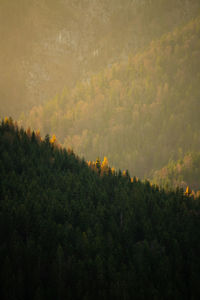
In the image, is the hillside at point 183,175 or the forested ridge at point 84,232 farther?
the hillside at point 183,175

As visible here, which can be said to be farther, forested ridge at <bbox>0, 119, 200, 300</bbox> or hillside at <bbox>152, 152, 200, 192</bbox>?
hillside at <bbox>152, 152, 200, 192</bbox>

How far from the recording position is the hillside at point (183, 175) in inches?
6393

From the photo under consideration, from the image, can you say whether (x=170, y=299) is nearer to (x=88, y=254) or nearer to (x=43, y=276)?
(x=88, y=254)

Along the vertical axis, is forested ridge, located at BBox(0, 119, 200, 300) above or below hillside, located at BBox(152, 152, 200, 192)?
below

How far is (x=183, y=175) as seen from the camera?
167875 mm

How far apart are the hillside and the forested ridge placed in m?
96.3

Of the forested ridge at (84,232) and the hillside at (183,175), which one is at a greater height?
the hillside at (183,175)

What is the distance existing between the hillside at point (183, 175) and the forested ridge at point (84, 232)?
96.3m

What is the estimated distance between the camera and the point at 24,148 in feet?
208

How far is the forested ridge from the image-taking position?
113 ft

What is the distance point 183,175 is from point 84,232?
140 metres

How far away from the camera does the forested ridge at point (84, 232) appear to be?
1352 inches

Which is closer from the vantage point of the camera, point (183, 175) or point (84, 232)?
point (84, 232)

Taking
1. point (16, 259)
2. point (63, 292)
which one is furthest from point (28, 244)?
point (63, 292)
